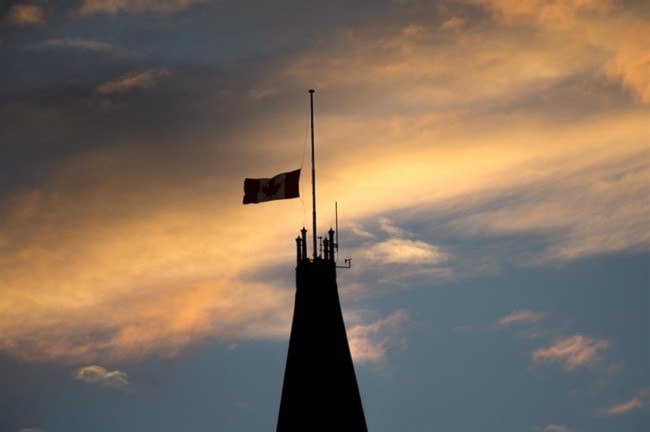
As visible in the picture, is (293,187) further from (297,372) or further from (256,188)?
(297,372)

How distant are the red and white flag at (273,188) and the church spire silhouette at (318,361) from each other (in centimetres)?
308

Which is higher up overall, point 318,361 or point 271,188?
point 271,188

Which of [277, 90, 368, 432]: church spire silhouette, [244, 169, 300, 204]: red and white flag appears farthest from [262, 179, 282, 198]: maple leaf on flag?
[277, 90, 368, 432]: church spire silhouette

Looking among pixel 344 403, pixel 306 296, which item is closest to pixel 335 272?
pixel 306 296

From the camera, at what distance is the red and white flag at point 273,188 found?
90188 mm

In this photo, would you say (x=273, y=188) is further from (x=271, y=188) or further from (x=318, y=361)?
(x=318, y=361)

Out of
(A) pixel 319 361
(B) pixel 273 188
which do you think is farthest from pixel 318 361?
(B) pixel 273 188

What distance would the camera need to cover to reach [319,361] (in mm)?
86375

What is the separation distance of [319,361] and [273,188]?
11.1 metres

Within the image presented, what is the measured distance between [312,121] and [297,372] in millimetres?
15929

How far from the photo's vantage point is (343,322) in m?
88.2

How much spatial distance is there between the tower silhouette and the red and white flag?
3.11 metres

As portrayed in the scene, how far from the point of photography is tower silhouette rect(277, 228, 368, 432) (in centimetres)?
8512

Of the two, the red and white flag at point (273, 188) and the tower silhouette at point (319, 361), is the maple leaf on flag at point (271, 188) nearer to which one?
the red and white flag at point (273, 188)
